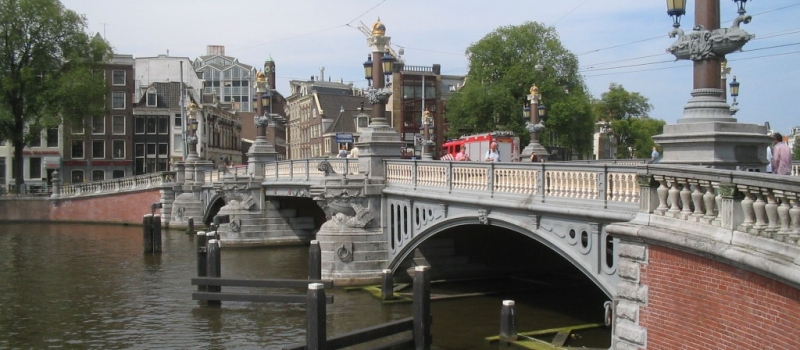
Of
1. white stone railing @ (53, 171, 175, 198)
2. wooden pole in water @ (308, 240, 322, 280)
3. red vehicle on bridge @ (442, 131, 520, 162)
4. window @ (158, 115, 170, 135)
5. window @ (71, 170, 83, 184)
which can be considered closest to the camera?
wooden pole in water @ (308, 240, 322, 280)

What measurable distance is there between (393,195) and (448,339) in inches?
252

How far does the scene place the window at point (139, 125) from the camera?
70125mm

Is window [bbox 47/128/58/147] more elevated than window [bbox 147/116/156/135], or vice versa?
window [bbox 147/116/156/135]

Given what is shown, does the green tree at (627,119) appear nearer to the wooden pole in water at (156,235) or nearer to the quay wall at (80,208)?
the quay wall at (80,208)

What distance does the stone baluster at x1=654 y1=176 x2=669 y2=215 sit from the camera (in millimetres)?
10820

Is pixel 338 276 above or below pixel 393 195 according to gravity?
below

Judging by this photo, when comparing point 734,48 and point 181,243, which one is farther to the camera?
point 181,243

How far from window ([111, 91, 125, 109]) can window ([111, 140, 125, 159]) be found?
306cm

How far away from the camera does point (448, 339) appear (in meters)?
18.1

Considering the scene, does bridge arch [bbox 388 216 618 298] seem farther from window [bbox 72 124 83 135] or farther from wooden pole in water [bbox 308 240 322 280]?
window [bbox 72 124 83 135]

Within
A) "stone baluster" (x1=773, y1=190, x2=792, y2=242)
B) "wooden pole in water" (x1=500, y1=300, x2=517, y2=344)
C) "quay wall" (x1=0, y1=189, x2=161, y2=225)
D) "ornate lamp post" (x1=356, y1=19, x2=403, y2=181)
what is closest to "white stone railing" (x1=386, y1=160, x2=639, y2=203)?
"ornate lamp post" (x1=356, y1=19, x2=403, y2=181)

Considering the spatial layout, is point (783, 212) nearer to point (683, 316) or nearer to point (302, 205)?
point (683, 316)

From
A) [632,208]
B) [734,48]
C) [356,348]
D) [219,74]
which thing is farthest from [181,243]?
[219,74]

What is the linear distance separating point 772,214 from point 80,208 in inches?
2072
